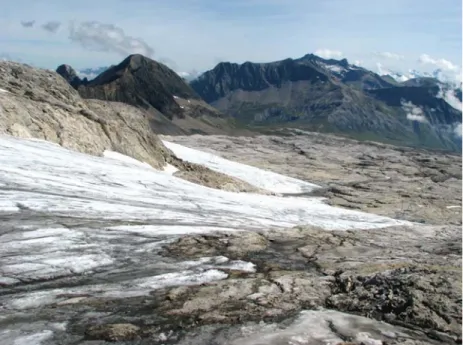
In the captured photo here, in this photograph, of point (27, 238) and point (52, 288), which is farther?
point (27, 238)

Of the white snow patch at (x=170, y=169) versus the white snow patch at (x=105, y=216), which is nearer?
the white snow patch at (x=105, y=216)

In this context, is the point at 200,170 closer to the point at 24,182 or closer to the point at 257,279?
the point at 24,182

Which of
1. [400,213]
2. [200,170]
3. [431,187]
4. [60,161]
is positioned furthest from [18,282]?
[431,187]

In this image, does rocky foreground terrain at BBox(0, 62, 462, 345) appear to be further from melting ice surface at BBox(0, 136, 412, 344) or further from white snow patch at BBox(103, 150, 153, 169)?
white snow patch at BBox(103, 150, 153, 169)

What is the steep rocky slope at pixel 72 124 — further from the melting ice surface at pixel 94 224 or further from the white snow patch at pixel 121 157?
the melting ice surface at pixel 94 224

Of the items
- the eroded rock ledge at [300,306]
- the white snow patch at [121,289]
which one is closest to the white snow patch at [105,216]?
the white snow patch at [121,289]

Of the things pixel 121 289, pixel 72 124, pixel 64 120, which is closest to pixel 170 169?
pixel 72 124

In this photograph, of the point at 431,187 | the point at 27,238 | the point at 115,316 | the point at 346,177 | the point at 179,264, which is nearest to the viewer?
the point at 115,316

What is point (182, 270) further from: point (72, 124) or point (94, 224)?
point (72, 124)
